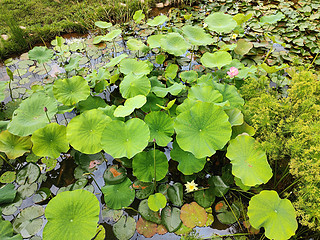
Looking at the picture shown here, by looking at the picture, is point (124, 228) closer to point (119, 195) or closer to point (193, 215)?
point (119, 195)

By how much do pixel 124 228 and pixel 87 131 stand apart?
0.94 m

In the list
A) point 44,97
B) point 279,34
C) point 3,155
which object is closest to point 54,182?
point 3,155

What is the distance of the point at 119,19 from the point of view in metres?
4.45

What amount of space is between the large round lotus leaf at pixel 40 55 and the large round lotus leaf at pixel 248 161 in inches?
104

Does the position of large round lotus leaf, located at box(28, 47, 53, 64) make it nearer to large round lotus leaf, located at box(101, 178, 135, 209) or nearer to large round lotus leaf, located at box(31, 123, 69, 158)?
large round lotus leaf, located at box(31, 123, 69, 158)

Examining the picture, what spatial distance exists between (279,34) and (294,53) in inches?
22.6

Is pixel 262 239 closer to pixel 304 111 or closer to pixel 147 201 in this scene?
pixel 147 201

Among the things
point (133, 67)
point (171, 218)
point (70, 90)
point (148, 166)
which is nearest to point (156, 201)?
point (171, 218)

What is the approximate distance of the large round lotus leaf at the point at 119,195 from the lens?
1.94 m

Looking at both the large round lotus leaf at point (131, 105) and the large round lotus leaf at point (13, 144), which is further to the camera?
the large round lotus leaf at point (13, 144)

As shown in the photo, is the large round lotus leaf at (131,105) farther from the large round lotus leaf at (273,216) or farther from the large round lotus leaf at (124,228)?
the large round lotus leaf at (273,216)

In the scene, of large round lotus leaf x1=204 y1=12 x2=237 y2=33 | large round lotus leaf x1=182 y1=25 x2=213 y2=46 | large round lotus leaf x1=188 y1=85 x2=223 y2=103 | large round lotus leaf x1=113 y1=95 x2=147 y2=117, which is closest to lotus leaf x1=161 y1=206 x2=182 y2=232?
large round lotus leaf x1=113 y1=95 x2=147 y2=117

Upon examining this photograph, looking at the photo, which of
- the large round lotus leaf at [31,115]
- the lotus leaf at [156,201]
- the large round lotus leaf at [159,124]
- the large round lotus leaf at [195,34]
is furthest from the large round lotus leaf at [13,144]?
the large round lotus leaf at [195,34]

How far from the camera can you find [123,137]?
1.99m
